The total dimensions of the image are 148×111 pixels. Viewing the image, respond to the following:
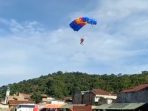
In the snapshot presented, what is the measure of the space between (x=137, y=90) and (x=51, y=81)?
369 feet

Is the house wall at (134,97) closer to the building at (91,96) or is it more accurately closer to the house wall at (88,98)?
the building at (91,96)

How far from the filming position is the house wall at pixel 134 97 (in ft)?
188

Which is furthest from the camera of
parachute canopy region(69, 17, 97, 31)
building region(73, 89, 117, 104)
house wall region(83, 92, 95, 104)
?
house wall region(83, 92, 95, 104)

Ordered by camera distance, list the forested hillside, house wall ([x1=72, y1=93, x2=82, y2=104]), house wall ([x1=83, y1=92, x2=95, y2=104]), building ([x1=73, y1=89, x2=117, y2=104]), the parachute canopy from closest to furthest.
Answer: the parachute canopy, building ([x1=73, y1=89, x2=117, y2=104]), house wall ([x1=83, y1=92, x2=95, y2=104]), house wall ([x1=72, y1=93, x2=82, y2=104]), the forested hillside

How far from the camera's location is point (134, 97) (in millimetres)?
61312

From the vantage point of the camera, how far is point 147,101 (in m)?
55.8

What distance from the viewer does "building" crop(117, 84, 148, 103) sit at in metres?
57.5

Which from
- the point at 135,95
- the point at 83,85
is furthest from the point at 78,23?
the point at 83,85

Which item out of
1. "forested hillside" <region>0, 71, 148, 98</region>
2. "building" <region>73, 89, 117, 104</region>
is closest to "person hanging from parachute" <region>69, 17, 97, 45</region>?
"building" <region>73, 89, 117, 104</region>

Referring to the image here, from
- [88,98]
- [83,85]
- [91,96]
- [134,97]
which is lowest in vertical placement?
[134,97]

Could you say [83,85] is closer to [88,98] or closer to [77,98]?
[77,98]

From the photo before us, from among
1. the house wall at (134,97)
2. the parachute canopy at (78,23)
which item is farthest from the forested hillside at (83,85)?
the parachute canopy at (78,23)

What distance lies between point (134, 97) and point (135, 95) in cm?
49

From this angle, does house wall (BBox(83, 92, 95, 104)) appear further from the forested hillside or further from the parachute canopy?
the parachute canopy
